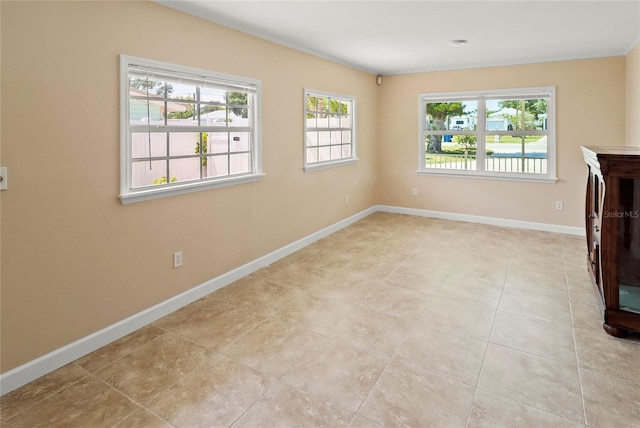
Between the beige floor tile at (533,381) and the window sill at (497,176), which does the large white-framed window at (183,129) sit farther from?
the window sill at (497,176)

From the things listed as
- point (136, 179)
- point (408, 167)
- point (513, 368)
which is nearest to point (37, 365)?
point (136, 179)

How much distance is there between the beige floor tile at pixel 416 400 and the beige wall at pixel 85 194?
1.87 m

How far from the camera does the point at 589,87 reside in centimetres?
493

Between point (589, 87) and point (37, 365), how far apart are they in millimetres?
6347

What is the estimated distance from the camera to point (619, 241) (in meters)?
2.58

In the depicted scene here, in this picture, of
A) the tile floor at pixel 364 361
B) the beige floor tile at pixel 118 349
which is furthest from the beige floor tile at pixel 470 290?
A: the beige floor tile at pixel 118 349

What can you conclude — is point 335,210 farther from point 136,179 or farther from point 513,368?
point 513,368

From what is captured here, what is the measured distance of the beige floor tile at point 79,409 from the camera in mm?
1849

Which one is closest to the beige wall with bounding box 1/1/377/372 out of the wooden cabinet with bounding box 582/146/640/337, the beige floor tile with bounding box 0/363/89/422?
the beige floor tile with bounding box 0/363/89/422

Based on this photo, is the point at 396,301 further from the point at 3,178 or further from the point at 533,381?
the point at 3,178

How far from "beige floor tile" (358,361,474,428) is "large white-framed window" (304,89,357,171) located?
3.00m

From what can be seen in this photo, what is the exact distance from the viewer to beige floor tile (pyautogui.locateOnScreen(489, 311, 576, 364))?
2.42 meters

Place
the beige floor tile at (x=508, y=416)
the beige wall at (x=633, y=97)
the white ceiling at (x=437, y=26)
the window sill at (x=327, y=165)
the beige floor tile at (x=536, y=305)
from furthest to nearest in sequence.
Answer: the window sill at (x=327, y=165) → the beige wall at (x=633, y=97) → the white ceiling at (x=437, y=26) → the beige floor tile at (x=536, y=305) → the beige floor tile at (x=508, y=416)

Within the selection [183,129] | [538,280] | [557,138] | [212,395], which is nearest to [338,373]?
[212,395]
